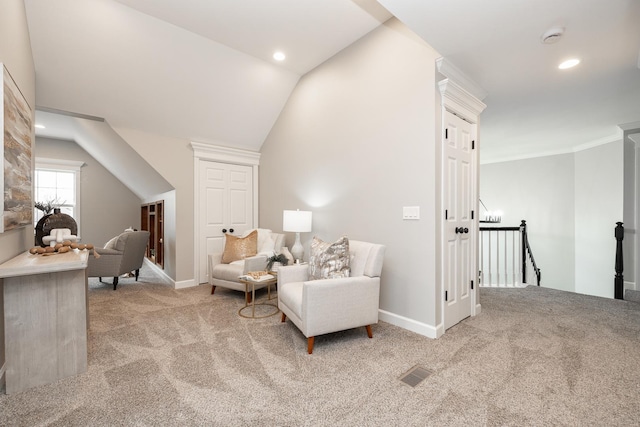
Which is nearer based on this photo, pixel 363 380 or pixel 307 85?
pixel 363 380

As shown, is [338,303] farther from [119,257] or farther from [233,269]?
[119,257]

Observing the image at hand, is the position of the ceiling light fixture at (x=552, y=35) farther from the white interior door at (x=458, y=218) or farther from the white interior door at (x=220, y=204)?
the white interior door at (x=220, y=204)

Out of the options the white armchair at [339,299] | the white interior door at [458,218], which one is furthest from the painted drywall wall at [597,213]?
the white armchair at [339,299]

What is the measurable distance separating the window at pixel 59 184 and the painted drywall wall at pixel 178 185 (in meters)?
3.53

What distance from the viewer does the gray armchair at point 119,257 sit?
409 centimetres

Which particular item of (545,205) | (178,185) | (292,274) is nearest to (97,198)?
(178,185)

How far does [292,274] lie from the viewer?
2.88m

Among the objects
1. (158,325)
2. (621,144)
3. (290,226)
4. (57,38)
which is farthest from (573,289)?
(57,38)

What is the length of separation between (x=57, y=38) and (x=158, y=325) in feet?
9.90

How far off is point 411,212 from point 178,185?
3407 millimetres

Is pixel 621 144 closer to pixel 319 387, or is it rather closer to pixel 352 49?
pixel 352 49

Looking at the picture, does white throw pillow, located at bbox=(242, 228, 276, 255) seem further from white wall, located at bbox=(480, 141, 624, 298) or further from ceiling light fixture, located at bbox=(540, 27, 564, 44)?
white wall, located at bbox=(480, 141, 624, 298)

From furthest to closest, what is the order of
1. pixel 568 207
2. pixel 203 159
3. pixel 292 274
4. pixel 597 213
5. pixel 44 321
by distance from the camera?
pixel 568 207, pixel 597 213, pixel 203 159, pixel 292 274, pixel 44 321

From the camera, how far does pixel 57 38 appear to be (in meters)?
2.79
